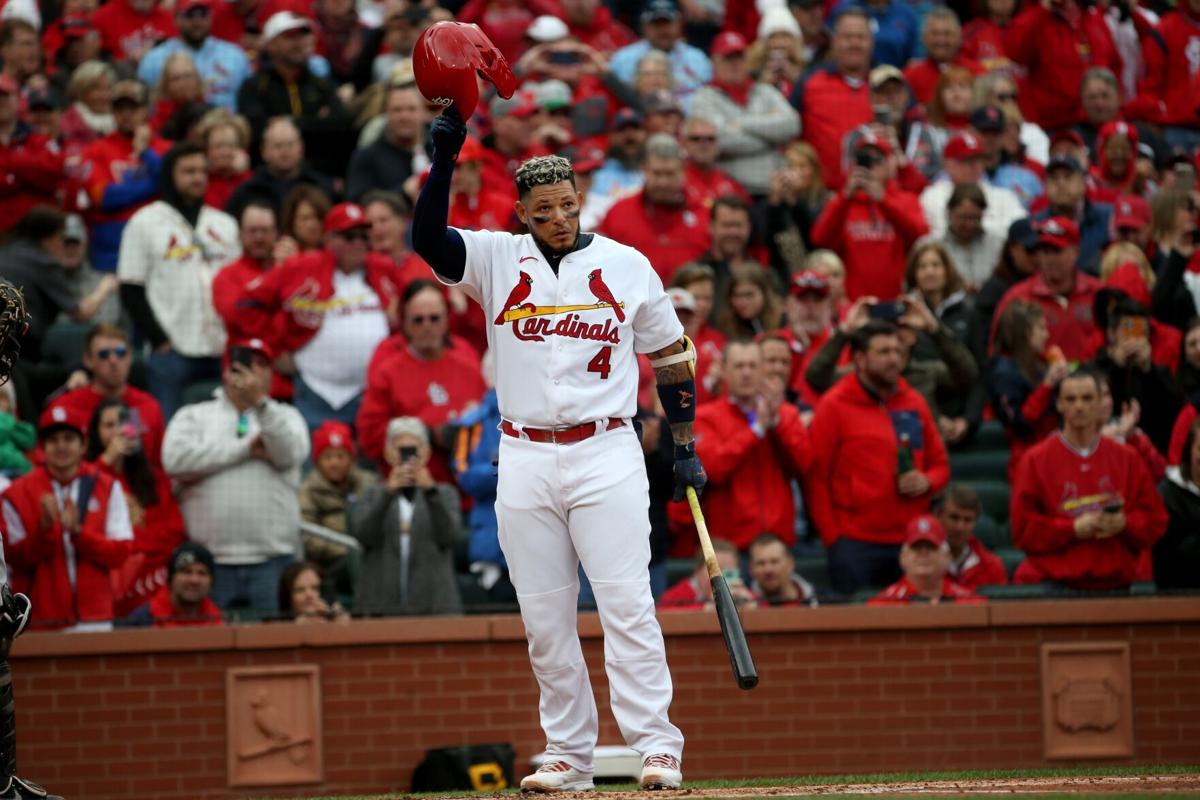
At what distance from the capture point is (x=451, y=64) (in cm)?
646

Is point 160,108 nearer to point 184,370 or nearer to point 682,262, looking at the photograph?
point 184,370

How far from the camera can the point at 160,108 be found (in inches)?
520

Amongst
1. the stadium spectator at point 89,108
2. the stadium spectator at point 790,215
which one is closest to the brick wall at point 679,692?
the stadium spectator at point 790,215

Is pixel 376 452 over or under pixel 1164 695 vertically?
over

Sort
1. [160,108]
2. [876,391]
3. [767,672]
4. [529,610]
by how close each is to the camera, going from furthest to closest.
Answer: [160,108]
[876,391]
[767,672]
[529,610]

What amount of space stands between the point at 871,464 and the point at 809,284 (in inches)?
59.9

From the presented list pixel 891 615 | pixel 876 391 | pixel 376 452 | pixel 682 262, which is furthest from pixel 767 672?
pixel 682 262

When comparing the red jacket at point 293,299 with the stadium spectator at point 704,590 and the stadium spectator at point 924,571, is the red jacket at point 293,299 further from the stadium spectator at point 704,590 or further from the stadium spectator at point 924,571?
the stadium spectator at point 924,571

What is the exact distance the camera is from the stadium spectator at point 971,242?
484 inches

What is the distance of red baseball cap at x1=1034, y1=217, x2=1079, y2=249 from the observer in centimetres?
1152

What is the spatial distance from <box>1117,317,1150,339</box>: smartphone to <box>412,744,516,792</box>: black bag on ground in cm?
433

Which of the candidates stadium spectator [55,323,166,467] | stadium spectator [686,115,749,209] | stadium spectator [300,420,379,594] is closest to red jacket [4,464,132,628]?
stadium spectator [55,323,166,467]

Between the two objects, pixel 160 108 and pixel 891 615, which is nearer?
pixel 891 615

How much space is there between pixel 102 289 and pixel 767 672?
15.7 ft
